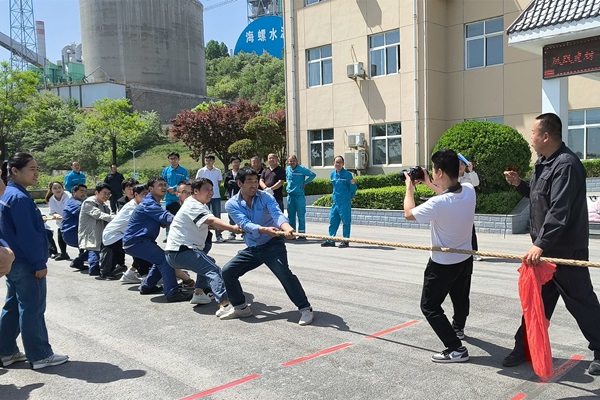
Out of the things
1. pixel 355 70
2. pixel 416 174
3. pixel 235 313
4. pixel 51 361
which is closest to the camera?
pixel 51 361

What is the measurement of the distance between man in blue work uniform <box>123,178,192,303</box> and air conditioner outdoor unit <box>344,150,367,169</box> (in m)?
14.0

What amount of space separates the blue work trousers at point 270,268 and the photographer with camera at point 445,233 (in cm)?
155

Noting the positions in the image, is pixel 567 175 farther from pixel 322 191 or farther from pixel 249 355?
pixel 322 191

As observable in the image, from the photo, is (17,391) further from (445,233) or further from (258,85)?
(258,85)

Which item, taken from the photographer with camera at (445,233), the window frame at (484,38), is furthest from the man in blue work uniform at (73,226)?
the window frame at (484,38)

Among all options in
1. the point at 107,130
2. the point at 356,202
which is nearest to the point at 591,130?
the point at 356,202

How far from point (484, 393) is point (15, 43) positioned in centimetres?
7520

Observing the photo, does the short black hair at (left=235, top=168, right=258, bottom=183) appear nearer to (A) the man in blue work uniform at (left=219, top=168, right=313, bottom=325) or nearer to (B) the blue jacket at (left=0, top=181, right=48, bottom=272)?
(A) the man in blue work uniform at (left=219, top=168, right=313, bottom=325)

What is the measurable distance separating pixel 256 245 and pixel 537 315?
2.79m

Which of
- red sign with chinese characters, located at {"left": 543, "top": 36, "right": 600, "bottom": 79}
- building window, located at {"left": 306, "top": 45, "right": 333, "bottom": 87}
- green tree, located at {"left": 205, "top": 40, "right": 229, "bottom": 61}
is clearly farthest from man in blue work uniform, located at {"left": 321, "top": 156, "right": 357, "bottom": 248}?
green tree, located at {"left": 205, "top": 40, "right": 229, "bottom": 61}

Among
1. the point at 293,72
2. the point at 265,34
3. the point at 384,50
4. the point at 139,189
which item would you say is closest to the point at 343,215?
the point at 139,189

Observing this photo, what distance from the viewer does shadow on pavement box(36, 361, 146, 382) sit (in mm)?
4246

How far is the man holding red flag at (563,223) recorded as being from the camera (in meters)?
3.74

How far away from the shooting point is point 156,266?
22.7ft
